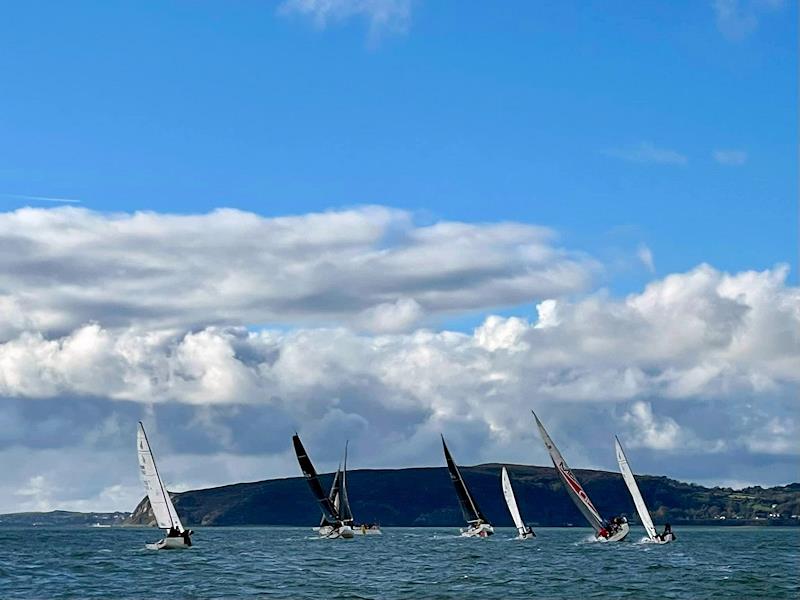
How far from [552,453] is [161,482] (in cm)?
4264

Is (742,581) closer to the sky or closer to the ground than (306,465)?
closer to the ground

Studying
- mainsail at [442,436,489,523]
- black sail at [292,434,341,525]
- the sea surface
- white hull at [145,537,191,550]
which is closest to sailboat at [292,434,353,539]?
black sail at [292,434,341,525]

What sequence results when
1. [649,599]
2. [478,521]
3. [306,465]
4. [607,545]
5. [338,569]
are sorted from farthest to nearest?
[478,521]
[306,465]
[607,545]
[338,569]
[649,599]

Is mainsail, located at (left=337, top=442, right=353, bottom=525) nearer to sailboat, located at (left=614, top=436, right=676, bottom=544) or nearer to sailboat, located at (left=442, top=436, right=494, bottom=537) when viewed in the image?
sailboat, located at (left=442, top=436, right=494, bottom=537)

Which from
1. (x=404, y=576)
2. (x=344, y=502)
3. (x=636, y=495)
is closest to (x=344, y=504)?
(x=344, y=502)

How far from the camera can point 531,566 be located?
100938mm

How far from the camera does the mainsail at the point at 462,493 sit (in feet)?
573

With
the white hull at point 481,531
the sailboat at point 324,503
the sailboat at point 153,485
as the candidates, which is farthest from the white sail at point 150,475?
the white hull at point 481,531

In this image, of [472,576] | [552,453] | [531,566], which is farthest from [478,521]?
[472,576]

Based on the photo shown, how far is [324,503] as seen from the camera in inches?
6836

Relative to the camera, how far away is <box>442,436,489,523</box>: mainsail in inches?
6875

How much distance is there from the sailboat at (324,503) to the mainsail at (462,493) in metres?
18.3

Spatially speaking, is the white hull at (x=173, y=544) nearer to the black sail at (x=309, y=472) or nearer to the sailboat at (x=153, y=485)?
the sailboat at (x=153, y=485)

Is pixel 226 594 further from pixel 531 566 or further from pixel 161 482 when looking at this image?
pixel 161 482
